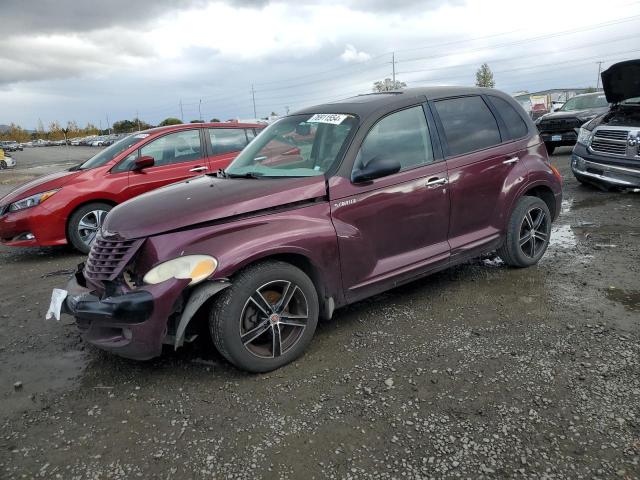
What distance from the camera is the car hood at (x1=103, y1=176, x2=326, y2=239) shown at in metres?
3.02

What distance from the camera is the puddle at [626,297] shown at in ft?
12.4

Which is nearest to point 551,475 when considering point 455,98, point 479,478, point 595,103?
point 479,478

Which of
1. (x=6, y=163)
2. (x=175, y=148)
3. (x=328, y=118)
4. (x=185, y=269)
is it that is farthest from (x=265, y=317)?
(x=6, y=163)

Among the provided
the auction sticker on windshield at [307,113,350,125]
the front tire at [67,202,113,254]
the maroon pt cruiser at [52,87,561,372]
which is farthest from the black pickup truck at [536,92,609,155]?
the front tire at [67,202,113,254]

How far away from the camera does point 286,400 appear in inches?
113

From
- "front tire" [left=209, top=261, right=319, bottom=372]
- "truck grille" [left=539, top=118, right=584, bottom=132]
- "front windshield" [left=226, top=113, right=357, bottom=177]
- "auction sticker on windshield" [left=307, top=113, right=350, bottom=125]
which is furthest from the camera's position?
"truck grille" [left=539, top=118, right=584, bottom=132]

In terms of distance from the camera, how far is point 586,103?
1379 cm

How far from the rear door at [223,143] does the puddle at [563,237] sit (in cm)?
441

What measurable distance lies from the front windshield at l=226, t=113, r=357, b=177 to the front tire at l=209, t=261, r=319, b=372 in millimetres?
836

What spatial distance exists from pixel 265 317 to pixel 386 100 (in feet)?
6.54

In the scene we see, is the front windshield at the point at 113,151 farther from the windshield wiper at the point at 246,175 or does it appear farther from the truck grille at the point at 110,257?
the truck grille at the point at 110,257

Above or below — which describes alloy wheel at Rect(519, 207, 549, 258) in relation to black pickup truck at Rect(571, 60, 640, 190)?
below

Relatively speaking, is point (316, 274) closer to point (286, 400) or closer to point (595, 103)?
point (286, 400)

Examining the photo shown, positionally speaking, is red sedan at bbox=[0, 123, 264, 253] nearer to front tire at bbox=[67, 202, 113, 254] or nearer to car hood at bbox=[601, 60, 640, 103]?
front tire at bbox=[67, 202, 113, 254]
